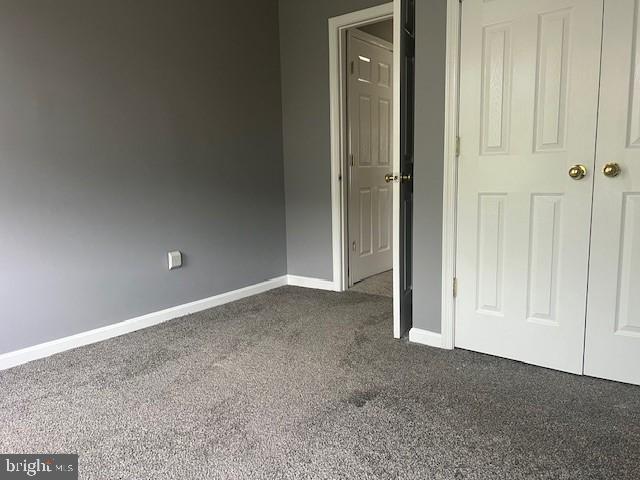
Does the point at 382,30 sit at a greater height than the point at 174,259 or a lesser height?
greater

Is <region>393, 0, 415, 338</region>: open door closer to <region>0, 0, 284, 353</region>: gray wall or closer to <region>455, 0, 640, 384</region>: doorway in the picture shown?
<region>455, 0, 640, 384</region>: doorway

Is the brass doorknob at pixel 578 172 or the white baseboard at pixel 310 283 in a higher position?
the brass doorknob at pixel 578 172

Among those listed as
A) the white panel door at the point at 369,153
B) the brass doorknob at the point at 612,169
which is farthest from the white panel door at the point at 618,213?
the white panel door at the point at 369,153

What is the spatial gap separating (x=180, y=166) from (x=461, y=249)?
187cm

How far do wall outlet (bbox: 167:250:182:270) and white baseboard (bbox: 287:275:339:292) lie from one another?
1.14 m

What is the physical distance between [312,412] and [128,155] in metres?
1.89

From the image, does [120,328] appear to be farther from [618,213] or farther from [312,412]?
[618,213]

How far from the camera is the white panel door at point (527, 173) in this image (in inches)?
78.3

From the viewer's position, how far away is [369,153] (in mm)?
4004

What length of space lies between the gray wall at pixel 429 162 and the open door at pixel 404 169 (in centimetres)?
9

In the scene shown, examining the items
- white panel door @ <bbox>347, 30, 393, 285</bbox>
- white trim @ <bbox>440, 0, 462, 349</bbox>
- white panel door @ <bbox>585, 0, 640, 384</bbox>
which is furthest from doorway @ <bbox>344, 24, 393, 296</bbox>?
white panel door @ <bbox>585, 0, 640, 384</bbox>

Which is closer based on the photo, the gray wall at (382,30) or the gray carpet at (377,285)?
the gray carpet at (377,285)

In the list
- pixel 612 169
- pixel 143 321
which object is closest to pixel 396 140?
pixel 612 169

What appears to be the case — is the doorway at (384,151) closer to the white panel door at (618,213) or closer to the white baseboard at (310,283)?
the white baseboard at (310,283)
